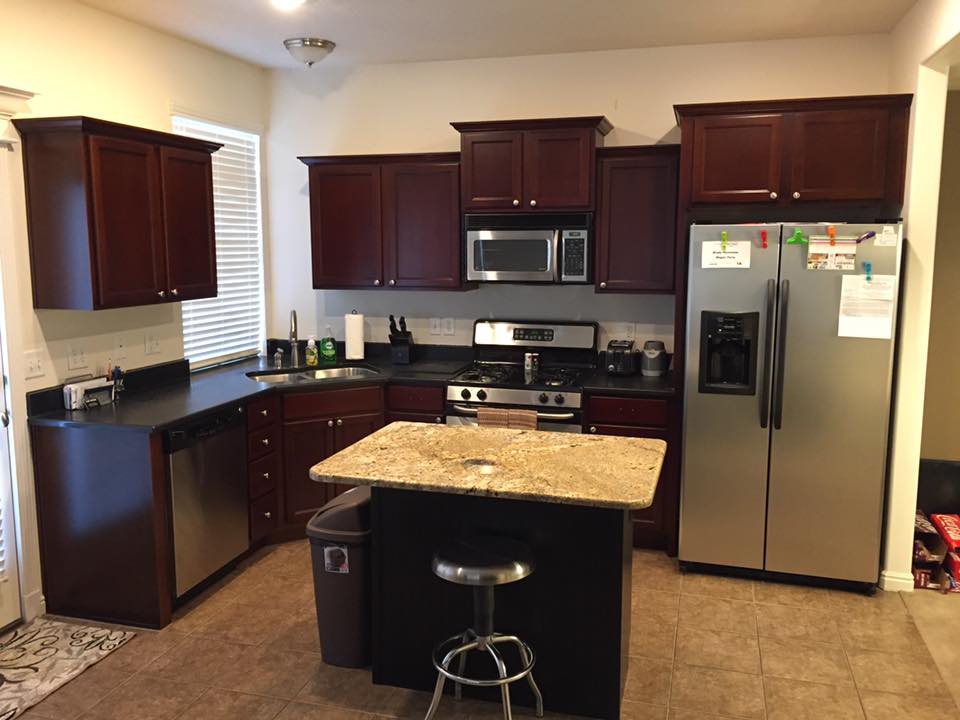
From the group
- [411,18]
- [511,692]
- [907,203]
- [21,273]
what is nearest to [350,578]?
[511,692]

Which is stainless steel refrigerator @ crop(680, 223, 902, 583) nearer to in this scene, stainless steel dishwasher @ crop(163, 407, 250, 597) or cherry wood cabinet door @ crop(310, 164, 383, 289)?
cherry wood cabinet door @ crop(310, 164, 383, 289)

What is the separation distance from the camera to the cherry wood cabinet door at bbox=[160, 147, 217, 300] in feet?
12.8

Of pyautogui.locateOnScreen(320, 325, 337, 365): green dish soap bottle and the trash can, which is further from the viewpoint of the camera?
pyautogui.locateOnScreen(320, 325, 337, 365): green dish soap bottle

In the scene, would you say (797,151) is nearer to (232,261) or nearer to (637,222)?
(637,222)

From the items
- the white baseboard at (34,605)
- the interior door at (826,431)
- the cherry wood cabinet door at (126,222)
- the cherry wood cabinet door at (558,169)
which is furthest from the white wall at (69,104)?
the interior door at (826,431)

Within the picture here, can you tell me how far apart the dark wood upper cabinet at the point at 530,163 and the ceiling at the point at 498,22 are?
469 mm

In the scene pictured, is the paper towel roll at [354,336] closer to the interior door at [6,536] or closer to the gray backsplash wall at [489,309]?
the gray backsplash wall at [489,309]

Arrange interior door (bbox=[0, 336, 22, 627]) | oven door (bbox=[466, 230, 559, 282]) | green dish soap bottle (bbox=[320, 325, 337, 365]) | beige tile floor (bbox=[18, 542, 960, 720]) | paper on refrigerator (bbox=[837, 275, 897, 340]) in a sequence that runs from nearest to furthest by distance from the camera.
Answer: beige tile floor (bbox=[18, 542, 960, 720])
interior door (bbox=[0, 336, 22, 627])
paper on refrigerator (bbox=[837, 275, 897, 340])
oven door (bbox=[466, 230, 559, 282])
green dish soap bottle (bbox=[320, 325, 337, 365])

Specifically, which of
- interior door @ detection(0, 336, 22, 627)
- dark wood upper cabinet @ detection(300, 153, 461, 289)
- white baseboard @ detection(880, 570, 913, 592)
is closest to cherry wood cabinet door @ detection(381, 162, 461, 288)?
dark wood upper cabinet @ detection(300, 153, 461, 289)

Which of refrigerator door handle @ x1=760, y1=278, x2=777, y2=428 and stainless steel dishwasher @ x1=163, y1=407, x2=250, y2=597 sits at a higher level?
refrigerator door handle @ x1=760, y1=278, x2=777, y2=428

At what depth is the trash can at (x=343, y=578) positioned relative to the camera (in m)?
3.07

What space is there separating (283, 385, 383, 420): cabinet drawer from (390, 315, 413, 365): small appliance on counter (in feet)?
1.58

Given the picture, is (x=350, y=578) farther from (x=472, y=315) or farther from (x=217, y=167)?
(x=217, y=167)

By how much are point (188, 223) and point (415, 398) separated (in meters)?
1.53
